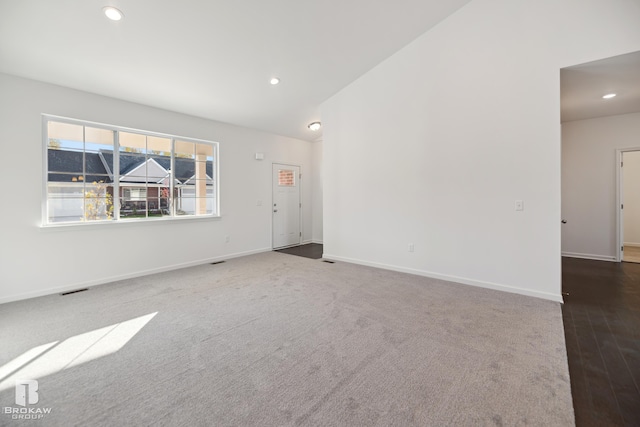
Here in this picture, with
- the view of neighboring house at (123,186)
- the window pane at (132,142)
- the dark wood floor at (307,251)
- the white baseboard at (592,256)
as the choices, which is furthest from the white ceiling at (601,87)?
the window pane at (132,142)

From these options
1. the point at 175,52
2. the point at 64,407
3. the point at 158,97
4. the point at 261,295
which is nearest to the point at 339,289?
the point at 261,295

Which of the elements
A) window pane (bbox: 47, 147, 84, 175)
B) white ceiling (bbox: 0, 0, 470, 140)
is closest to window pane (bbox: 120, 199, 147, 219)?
window pane (bbox: 47, 147, 84, 175)

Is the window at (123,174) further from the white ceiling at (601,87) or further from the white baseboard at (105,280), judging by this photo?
the white ceiling at (601,87)

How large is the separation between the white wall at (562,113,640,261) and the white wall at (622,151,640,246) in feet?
6.36

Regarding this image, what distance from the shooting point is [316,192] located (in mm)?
7363

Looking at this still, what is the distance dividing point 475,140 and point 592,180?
3.58m

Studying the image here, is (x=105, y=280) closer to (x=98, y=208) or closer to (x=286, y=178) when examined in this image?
(x=98, y=208)

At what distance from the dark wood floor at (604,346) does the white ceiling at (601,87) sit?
277 centimetres

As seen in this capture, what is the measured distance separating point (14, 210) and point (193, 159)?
2.47 m

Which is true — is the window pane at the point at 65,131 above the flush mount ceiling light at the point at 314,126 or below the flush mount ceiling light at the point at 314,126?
below

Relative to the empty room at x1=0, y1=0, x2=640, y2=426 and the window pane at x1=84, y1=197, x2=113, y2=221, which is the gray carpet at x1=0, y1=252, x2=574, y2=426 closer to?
the empty room at x1=0, y1=0, x2=640, y2=426

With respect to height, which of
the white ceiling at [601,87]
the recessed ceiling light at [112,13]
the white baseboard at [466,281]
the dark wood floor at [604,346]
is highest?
the recessed ceiling light at [112,13]

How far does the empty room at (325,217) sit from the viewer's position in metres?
1.80

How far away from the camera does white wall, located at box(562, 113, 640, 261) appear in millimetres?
5023
